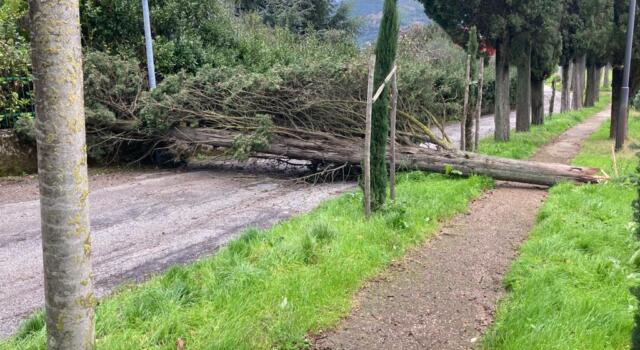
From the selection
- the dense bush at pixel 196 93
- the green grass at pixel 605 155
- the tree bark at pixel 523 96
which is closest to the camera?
the green grass at pixel 605 155

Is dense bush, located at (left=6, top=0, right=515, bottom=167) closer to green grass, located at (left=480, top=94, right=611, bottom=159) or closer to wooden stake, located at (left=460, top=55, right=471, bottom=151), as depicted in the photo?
wooden stake, located at (left=460, top=55, right=471, bottom=151)

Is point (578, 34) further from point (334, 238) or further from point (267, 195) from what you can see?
point (334, 238)

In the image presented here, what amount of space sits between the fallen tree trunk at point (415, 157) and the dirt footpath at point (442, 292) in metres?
2.21

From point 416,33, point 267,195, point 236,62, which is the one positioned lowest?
point 267,195

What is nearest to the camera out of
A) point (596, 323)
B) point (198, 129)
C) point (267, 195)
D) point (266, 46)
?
point (596, 323)

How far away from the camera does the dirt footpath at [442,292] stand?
4023 mm

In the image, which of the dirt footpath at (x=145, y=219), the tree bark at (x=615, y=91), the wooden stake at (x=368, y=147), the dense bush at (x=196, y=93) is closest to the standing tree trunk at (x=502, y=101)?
the dense bush at (x=196, y=93)

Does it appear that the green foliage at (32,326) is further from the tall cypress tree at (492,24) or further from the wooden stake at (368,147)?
the tall cypress tree at (492,24)

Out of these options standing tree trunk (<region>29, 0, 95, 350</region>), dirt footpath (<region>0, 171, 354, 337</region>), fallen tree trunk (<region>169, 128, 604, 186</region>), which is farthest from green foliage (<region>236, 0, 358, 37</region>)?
standing tree trunk (<region>29, 0, 95, 350</region>)

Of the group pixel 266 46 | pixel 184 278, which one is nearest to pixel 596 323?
pixel 184 278

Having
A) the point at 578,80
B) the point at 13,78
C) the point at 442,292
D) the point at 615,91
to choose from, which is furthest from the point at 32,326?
the point at 578,80

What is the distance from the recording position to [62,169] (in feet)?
7.50

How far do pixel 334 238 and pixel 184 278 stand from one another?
1.84m

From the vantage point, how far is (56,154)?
89.1 inches
